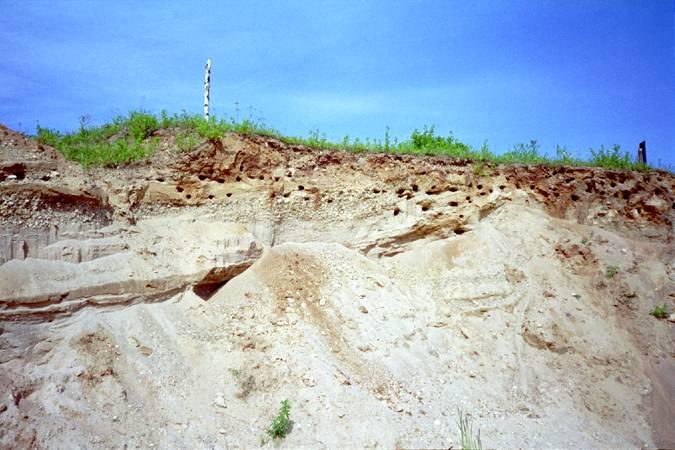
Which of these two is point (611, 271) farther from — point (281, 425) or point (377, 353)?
point (281, 425)

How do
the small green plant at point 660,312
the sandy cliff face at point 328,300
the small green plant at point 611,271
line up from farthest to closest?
the small green plant at point 611,271, the small green plant at point 660,312, the sandy cliff face at point 328,300

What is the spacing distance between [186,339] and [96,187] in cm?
304

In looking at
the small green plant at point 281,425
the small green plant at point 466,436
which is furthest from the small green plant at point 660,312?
the small green plant at point 281,425

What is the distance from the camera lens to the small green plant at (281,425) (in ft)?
23.4

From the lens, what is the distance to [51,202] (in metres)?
8.23

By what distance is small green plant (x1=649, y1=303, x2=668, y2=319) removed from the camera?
1011 centimetres

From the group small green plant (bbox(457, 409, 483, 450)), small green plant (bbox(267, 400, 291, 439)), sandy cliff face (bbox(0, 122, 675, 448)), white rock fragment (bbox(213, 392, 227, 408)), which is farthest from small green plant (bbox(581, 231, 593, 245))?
white rock fragment (bbox(213, 392, 227, 408))

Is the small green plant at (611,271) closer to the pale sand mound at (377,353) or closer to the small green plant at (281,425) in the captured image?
the pale sand mound at (377,353)

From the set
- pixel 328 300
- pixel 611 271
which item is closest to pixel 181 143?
pixel 328 300

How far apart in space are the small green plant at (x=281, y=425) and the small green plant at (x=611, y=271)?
7.17 meters

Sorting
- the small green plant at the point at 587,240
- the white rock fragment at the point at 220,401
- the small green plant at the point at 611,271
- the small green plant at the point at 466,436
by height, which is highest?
the small green plant at the point at 587,240

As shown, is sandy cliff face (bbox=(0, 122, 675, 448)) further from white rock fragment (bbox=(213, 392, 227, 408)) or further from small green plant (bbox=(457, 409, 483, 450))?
small green plant (bbox=(457, 409, 483, 450))

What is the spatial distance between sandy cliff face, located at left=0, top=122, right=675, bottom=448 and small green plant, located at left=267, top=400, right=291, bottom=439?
186 mm

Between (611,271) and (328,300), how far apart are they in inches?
233
